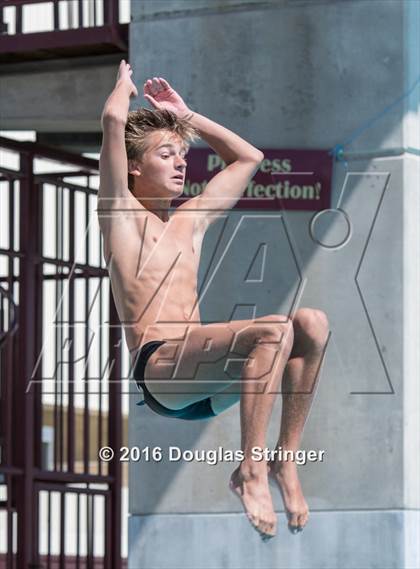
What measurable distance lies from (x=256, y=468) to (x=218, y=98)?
5.10m

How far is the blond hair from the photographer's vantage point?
6512 mm

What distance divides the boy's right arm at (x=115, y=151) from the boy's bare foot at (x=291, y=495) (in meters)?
1.29

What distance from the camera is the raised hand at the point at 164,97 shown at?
6477mm

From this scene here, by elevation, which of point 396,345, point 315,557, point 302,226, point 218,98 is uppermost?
point 218,98

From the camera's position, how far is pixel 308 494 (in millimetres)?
10391

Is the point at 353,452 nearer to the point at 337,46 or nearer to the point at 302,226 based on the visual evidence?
the point at 302,226

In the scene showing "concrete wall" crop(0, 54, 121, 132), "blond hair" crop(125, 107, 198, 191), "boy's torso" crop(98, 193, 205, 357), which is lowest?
"boy's torso" crop(98, 193, 205, 357)

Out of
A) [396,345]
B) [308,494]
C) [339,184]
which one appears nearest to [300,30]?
[339,184]

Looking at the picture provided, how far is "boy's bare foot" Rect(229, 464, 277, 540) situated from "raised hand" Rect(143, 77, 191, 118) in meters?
1.50

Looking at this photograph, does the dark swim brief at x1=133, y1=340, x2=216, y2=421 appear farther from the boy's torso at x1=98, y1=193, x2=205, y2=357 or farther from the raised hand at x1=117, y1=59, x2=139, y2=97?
the raised hand at x1=117, y1=59, x2=139, y2=97

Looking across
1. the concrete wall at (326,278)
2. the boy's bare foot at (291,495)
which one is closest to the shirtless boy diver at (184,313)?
the boy's bare foot at (291,495)

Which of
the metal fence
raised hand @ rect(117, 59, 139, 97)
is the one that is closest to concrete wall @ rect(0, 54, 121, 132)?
the metal fence

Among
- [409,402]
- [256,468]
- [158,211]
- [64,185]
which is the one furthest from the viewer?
[64,185]

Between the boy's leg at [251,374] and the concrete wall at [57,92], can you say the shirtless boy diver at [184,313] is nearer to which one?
the boy's leg at [251,374]
